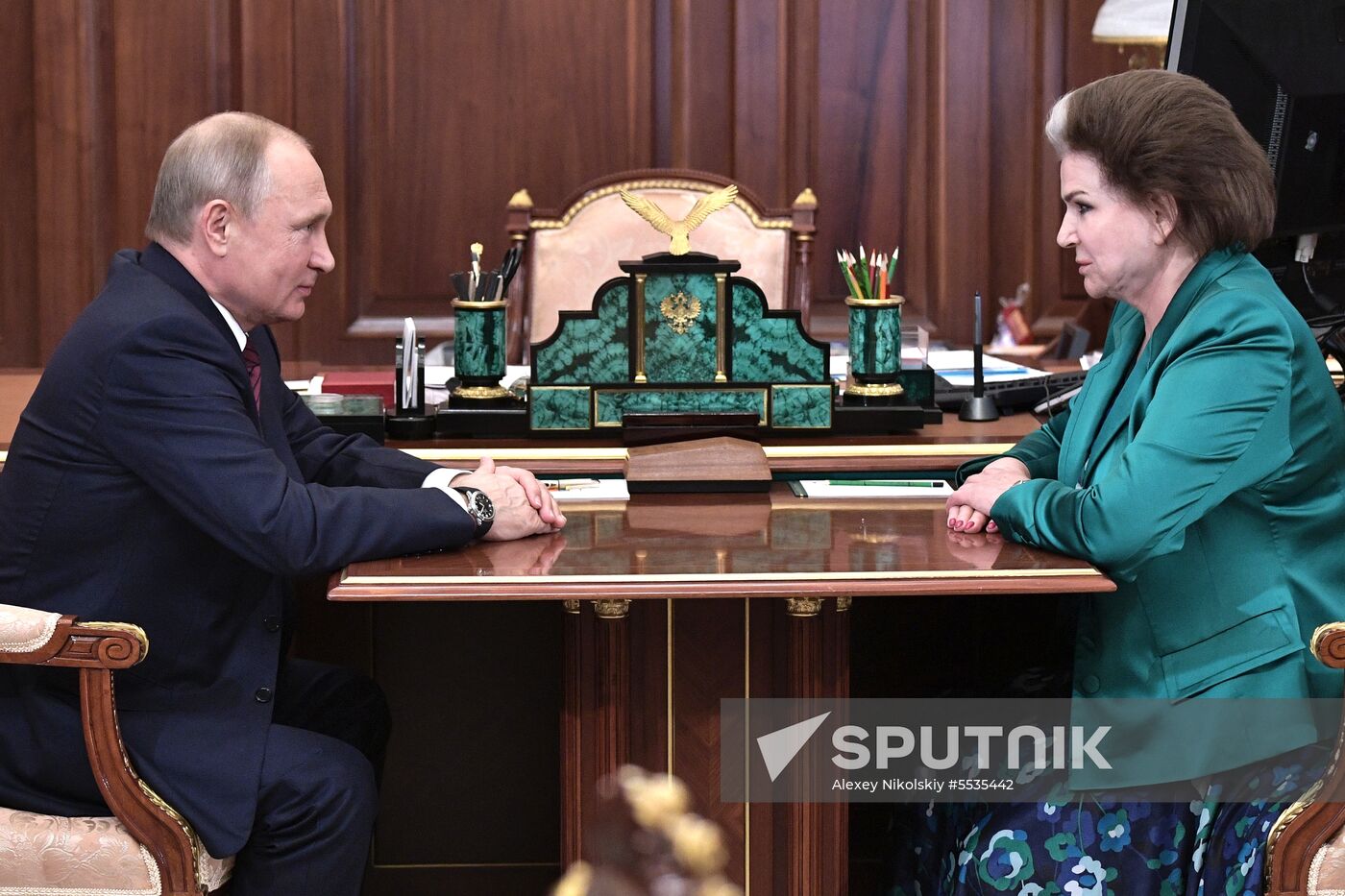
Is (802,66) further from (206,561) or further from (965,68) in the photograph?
(206,561)

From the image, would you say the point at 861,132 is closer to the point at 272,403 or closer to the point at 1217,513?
the point at 272,403

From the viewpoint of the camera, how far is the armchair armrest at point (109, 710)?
1.77 meters

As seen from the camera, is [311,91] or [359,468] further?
[311,91]

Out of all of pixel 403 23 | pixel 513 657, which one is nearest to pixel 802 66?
pixel 403 23

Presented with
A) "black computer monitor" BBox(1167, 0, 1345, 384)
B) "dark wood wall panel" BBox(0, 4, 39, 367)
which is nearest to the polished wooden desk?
"black computer monitor" BBox(1167, 0, 1345, 384)

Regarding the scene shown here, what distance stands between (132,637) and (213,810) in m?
0.23

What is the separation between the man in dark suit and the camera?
1845 millimetres

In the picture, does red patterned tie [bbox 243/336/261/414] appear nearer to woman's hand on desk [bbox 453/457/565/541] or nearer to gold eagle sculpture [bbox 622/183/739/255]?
woman's hand on desk [bbox 453/457/565/541]

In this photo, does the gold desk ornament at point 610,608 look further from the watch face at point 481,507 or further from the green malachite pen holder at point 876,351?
the green malachite pen holder at point 876,351

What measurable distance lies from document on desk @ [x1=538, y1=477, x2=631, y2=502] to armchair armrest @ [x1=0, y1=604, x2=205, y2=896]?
0.63 meters

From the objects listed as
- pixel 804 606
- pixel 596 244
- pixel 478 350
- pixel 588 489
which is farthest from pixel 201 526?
pixel 596 244

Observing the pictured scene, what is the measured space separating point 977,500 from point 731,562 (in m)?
0.38

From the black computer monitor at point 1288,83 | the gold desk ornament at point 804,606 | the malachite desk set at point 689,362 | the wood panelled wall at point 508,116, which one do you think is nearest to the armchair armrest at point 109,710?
the gold desk ornament at point 804,606

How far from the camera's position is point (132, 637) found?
178cm
